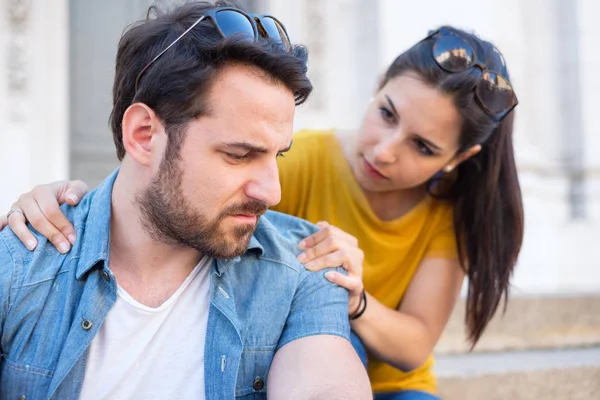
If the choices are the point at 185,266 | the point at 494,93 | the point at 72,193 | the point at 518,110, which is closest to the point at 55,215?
the point at 72,193

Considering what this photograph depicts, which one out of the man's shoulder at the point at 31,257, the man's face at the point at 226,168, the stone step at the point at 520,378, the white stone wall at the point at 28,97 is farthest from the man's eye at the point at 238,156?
the white stone wall at the point at 28,97

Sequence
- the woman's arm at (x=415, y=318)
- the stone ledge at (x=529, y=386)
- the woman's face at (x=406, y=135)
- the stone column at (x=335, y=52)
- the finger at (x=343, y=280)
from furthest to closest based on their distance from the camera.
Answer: the stone column at (x=335, y=52) → the stone ledge at (x=529, y=386) → the woman's face at (x=406, y=135) → the woman's arm at (x=415, y=318) → the finger at (x=343, y=280)

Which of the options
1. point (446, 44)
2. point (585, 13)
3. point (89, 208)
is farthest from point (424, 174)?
point (585, 13)

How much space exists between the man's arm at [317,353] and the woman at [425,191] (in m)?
0.37

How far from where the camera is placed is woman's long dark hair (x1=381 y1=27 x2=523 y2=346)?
220 cm

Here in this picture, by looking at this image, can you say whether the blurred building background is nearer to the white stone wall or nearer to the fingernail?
the white stone wall

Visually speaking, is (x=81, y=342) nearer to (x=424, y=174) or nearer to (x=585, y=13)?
(x=424, y=174)

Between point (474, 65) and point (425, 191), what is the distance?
54 centimetres

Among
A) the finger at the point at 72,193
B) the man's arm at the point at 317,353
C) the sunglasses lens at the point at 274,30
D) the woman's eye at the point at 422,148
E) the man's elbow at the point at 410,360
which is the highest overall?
the sunglasses lens at the point at 274,30

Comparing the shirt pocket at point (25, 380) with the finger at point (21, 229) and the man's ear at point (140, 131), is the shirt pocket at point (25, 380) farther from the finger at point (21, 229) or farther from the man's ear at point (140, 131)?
the man's ear at point (140, 131)

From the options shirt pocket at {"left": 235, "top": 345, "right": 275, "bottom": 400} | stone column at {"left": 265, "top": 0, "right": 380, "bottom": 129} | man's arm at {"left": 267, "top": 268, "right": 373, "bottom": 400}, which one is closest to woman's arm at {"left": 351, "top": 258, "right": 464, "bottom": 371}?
man's arm at {"left": 267, "top": 268, "right": 373, "bottom": 400}

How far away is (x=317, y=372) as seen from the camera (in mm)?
1496

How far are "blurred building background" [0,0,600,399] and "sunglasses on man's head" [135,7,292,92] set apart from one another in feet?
5.69

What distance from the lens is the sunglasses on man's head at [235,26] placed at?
1.55m
